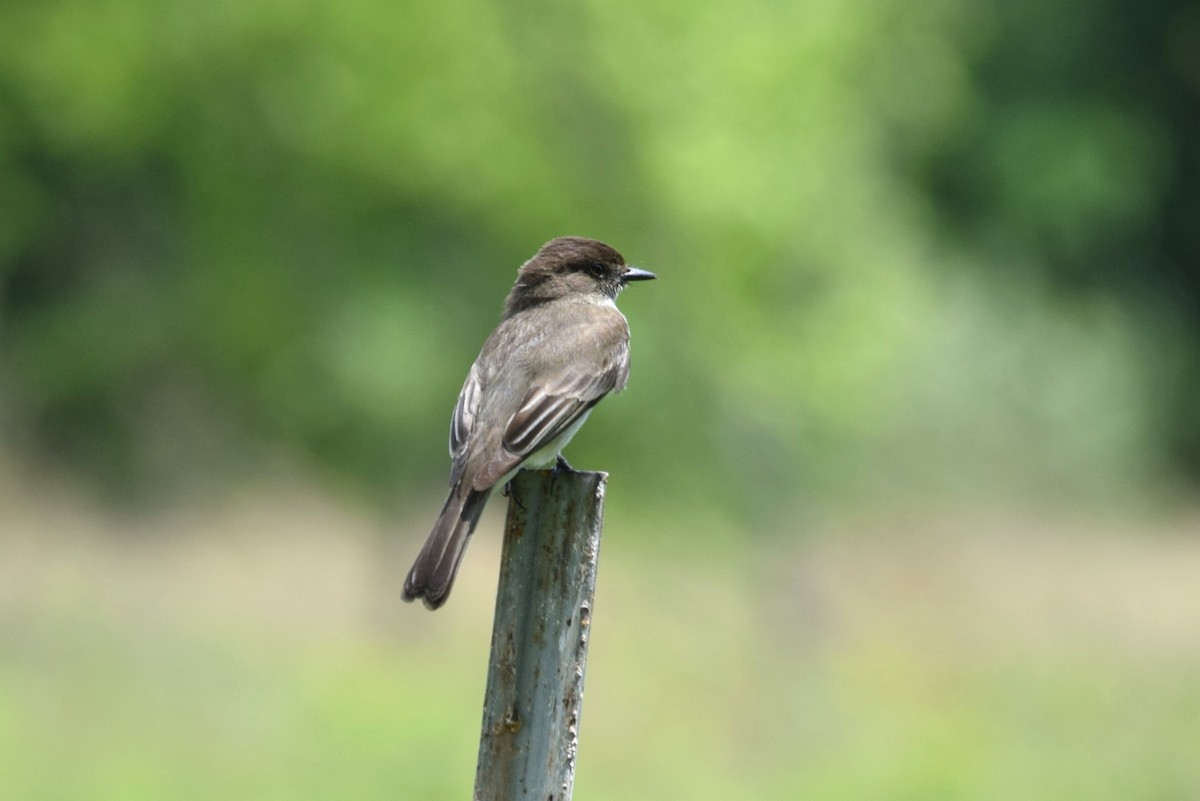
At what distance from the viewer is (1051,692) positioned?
13984 mm

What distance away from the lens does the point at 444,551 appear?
4.97 meters

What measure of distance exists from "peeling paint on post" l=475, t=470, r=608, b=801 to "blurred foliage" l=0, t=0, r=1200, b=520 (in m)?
9.53

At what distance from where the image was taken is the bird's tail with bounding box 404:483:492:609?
4785 millimetres

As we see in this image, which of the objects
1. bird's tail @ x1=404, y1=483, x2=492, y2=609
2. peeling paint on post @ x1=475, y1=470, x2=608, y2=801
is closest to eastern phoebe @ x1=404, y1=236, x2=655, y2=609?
bird's tail @ x1=404, y1=483, x2=492, y2=609

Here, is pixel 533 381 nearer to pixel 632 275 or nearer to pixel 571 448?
pixel 632 275

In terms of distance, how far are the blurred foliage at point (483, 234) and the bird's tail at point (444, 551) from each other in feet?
27.4

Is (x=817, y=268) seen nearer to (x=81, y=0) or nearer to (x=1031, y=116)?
(x=81, y=0)

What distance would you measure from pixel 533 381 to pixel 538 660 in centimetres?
224

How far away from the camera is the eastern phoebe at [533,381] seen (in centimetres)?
525

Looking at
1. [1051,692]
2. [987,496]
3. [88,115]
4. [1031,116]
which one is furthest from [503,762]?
[1031,116]

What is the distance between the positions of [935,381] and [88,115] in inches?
452

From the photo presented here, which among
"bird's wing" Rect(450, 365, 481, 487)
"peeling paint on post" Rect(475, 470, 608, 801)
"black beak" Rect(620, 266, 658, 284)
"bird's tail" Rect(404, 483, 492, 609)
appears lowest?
"peeling paint on post" Rect(475, 470, 608, 801)

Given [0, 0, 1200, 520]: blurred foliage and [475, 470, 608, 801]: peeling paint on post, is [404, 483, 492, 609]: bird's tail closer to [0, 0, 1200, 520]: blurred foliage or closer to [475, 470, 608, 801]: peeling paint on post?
[475, 470, 608, 801]: peeling paint on post

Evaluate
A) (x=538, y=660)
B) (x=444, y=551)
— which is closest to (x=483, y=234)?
(x=444, y=551)
